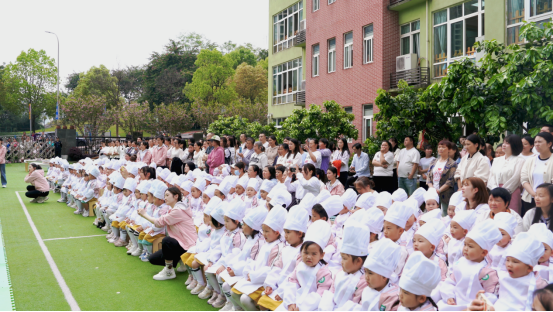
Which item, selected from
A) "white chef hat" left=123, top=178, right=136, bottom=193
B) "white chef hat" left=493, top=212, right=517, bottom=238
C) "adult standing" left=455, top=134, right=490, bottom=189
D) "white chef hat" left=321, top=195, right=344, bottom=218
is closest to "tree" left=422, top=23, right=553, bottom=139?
"adult standing" left=455, top=134, right=490, bottom=189

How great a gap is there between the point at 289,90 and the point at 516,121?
1734 cm

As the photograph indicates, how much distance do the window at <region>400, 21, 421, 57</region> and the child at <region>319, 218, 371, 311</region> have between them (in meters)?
13.4

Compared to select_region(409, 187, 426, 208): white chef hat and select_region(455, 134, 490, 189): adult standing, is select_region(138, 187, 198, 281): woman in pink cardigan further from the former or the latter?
select_region(455, 134, 490, 189): adult standing

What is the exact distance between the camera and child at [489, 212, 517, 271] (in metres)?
4.54

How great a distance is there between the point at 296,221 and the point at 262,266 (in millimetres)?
635

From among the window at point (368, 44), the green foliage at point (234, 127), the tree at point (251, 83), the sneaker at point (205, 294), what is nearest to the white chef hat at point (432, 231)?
the sneaker at point (205, 294)

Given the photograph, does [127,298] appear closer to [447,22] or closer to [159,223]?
[159,223]

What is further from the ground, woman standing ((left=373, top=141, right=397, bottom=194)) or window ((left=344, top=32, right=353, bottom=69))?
window ((left=344, top=32, right=353, bottom=69))

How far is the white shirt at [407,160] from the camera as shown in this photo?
31.6 ft

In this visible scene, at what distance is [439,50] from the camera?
50.3 ft

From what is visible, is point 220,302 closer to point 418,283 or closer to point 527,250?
point 418,283

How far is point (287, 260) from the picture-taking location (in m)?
4.93

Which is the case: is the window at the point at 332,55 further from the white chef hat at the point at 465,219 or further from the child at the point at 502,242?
the child at the point at 502,242

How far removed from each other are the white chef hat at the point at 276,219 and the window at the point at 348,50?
14639mm
